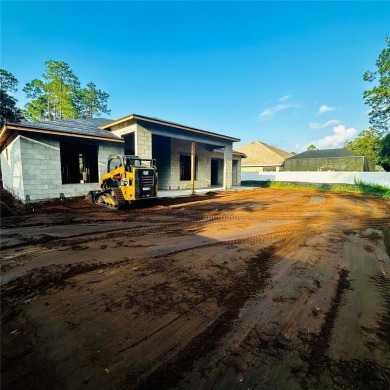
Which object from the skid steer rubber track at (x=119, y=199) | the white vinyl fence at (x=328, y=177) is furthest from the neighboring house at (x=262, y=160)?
the skid steer rubber track at (x=119, y=199)

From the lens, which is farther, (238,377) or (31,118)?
(31,118)

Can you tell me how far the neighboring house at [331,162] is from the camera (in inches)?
1141

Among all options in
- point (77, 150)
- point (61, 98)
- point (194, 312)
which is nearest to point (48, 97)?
point (61, 98)

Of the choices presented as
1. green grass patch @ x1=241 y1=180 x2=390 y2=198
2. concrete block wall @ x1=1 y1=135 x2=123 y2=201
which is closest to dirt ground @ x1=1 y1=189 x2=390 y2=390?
concrete block wall @ x1=1 y1=135 x2=123 y2=201

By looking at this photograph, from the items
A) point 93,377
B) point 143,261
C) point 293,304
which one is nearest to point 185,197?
point 143,261

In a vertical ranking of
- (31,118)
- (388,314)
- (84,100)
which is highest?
(84,100)

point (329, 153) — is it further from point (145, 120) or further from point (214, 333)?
point (214, 333)

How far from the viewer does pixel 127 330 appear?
2088 millimetres

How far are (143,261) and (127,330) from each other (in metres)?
1.65

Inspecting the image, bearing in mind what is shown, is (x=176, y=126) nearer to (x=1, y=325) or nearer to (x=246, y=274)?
(x=246, y=274)

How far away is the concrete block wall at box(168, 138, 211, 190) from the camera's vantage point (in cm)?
1605

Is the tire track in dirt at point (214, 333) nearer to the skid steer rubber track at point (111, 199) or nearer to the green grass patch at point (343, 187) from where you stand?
the skid steer rubber track at point (111, 199)

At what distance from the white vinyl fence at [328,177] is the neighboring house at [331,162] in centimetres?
1300

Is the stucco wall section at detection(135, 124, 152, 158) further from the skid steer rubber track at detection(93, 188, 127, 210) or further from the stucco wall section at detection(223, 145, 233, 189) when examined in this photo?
the stucco wall section at detection(223, 145, 233, 189)
